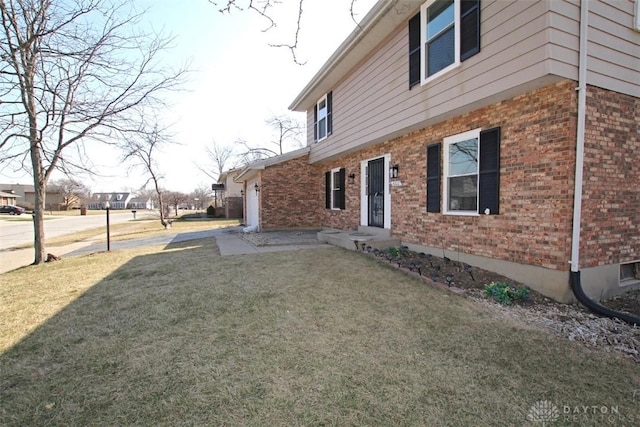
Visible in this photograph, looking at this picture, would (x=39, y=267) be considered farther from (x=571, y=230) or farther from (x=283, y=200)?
(x=571, y=230)

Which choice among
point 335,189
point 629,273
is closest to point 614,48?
point 629,273

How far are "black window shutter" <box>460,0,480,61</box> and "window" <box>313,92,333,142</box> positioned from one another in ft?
18.6

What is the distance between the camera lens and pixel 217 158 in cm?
4225

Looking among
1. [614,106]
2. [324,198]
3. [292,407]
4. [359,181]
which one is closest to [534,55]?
[614,106]

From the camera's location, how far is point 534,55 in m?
3.99

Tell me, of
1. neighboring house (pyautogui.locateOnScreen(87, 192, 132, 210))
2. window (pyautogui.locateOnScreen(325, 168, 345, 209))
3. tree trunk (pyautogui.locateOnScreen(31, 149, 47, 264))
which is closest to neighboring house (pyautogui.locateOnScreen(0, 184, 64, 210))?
neighboring house (pyautogui.locateOnScreen(87, 192, 132, 210))

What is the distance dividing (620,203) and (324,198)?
28.9ft

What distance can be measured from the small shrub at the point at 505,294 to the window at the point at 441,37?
3.63 m

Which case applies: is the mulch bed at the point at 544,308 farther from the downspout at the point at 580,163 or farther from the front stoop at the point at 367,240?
the front stoop at the point at 367,240

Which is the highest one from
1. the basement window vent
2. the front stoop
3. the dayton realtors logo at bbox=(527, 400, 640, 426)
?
the front stoop

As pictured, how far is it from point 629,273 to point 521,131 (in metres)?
2.93

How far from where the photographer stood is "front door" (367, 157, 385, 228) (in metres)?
8.45

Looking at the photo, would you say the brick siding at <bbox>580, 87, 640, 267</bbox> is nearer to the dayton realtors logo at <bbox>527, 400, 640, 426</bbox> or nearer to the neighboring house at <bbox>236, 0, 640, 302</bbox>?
the neighboring house at <bbox>236, 0, 640, 302</bbox>

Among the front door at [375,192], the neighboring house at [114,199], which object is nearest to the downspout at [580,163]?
the front door at [375,192]
